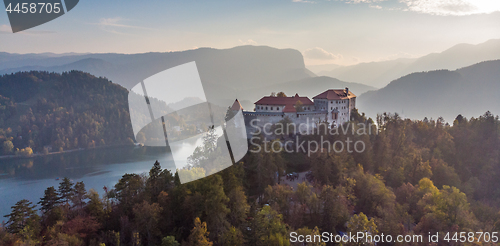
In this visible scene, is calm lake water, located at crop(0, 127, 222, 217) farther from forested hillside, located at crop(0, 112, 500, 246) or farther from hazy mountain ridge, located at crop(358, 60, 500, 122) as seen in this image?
hazy mountain ridge, located at crop(358, 60, 500, 122)

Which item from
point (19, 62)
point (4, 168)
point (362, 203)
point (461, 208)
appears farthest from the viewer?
point (19, 62)

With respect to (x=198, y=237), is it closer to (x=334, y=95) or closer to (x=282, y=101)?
(x=282, y=101)

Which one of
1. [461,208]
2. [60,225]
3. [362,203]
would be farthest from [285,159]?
[60,225]

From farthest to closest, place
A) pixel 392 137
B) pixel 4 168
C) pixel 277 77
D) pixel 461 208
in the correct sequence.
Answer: pixel 277 77
pixel 4 168
pixel 392 137
pixel 461 208

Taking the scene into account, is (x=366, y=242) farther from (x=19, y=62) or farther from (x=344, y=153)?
(x=19, y=62)

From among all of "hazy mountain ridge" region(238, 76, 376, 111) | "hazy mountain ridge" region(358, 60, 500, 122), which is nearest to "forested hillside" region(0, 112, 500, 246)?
"hazy mountain ridge" region(238, 76, 376, 111)

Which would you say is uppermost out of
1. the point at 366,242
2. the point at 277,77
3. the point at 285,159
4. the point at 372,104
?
the point at 277,77

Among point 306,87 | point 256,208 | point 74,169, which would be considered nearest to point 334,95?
point 256,208
